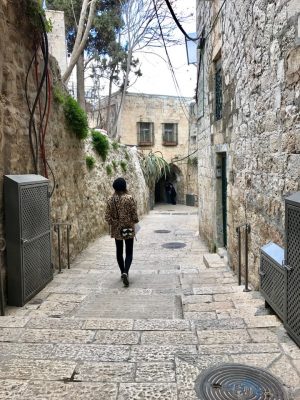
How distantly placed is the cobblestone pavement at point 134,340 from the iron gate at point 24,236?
0.18 m

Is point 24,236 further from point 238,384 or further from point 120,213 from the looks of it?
point 238,384

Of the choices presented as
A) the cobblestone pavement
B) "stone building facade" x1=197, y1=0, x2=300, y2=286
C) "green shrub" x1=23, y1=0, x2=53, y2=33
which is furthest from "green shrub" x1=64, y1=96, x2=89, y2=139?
the cobblestone pavement

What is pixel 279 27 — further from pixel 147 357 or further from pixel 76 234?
pixel 76 234

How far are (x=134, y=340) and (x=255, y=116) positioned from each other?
2.76 metres

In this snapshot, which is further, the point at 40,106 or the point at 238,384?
the point at 40,106

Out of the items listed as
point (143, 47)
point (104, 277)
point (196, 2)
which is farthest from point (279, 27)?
point (143, 47)

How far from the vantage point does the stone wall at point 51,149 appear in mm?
4008

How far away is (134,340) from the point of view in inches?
113

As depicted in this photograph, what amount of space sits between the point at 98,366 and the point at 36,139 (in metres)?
3.25

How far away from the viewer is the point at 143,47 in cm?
1664

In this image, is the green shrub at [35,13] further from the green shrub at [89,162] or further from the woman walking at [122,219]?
the green shrub at [89,162]

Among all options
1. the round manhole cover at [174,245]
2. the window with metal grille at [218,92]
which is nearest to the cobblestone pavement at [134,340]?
the window with metal grille at [218,92]

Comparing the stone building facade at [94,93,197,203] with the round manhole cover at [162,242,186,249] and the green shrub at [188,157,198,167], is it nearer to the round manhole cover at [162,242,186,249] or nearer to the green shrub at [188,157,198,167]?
the green shrub at [188,157,198,167]

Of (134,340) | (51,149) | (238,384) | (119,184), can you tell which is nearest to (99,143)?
(51,149)
